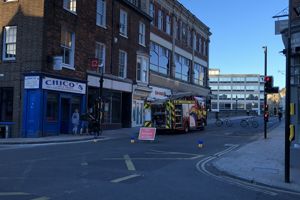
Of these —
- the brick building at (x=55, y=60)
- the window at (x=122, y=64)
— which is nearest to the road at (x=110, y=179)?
the brick building at (x=55, y=60)

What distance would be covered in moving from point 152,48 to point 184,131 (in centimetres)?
1292

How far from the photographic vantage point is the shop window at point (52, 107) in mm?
25328

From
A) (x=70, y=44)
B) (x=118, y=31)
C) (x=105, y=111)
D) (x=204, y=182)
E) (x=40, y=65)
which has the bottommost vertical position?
(x=204, y=182)

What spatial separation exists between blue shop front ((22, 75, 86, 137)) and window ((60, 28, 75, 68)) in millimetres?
1235

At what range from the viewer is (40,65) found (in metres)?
24.2

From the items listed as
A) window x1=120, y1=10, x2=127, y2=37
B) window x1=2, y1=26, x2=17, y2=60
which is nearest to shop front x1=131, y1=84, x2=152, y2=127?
window x1=120, y1=10, x2=127, y2=37

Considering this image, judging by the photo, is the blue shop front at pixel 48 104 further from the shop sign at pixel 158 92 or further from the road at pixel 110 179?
the shop sign at pixel 158 92

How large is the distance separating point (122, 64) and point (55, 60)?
1032cm

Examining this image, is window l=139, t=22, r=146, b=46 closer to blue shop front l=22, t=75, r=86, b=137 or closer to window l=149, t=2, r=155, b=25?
window l=149, t=2, r=155, b=25

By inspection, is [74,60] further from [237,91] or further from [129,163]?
[237,91]

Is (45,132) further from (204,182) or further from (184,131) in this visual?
(204,182)

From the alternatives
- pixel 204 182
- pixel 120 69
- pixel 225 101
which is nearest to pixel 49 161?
pixel 204 182

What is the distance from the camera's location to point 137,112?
3781 centimetres

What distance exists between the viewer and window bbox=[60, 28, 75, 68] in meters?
26.9
